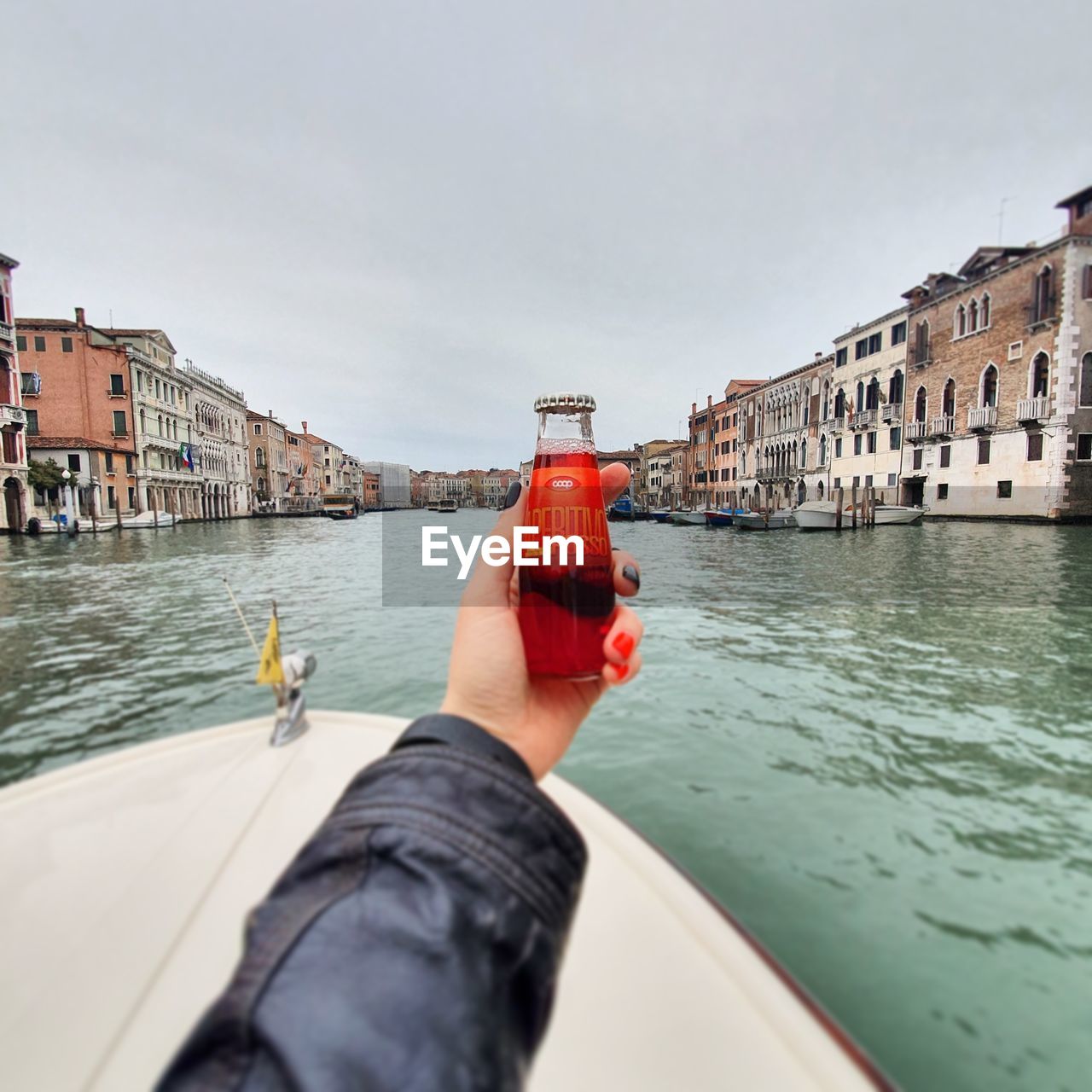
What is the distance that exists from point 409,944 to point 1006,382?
3823 cm

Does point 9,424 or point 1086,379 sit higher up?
point 1086,379

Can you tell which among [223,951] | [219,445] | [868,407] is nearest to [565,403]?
[223,951]

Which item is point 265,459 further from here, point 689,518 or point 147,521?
point 689,518

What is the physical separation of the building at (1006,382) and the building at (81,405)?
48.9 meters

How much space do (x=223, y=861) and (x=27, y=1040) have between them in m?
0.69

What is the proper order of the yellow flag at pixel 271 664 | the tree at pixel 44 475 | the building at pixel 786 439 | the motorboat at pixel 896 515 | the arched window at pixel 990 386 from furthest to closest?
1. the building at pixel 786 439
2. the motorboat at pixel 896 515
3. the tree at pixel 44 475
4. the arched window at pixel 990 386
5. the yellow flag at pixel 271 664

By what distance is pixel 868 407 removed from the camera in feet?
128

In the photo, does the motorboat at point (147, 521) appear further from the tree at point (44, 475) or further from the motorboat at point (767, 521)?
the motorboat at point (767, 521)

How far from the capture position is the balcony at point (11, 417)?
29016mm

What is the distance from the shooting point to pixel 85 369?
132 ft

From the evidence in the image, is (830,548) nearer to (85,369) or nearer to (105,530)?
(105,530)

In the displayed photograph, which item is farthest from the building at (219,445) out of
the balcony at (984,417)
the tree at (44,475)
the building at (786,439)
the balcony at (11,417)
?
the balcony at (984,417)

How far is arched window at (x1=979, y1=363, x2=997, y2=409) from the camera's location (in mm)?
30780

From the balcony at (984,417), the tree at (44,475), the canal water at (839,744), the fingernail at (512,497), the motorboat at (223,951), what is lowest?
the canal water at (839,744)
